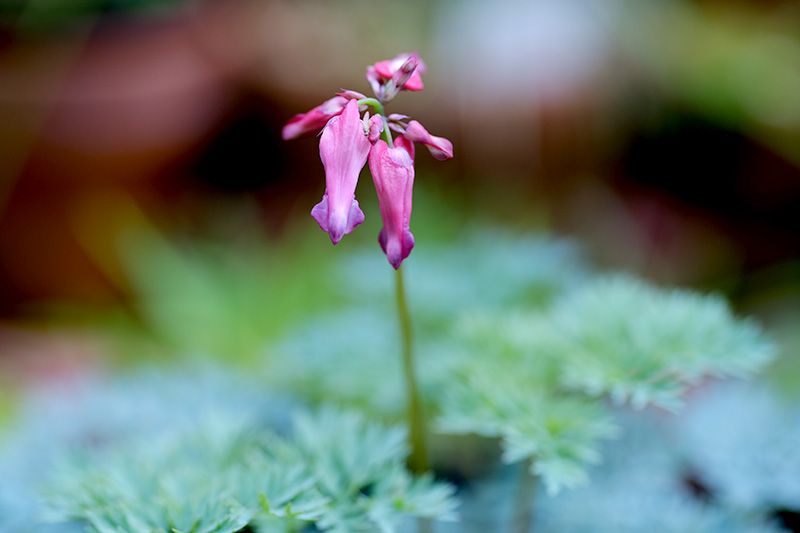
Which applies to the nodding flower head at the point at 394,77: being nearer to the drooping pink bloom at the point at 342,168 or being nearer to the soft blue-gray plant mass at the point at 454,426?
the drooping pink bloom at the point at 342,168

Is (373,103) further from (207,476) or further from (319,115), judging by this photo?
(207,476)

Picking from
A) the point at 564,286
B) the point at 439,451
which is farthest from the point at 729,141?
the point at 439,451

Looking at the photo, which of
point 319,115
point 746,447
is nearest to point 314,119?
point 319,115

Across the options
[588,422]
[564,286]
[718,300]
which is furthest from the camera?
[564,286]

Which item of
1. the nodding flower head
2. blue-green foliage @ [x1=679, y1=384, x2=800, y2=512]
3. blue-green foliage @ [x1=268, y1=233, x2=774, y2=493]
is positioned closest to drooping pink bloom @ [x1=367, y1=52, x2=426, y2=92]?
the nodding flower head


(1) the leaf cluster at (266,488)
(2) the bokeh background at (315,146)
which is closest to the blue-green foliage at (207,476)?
(1) the leaf cluster at (266,488)

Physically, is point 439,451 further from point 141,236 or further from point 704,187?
point 704,187
